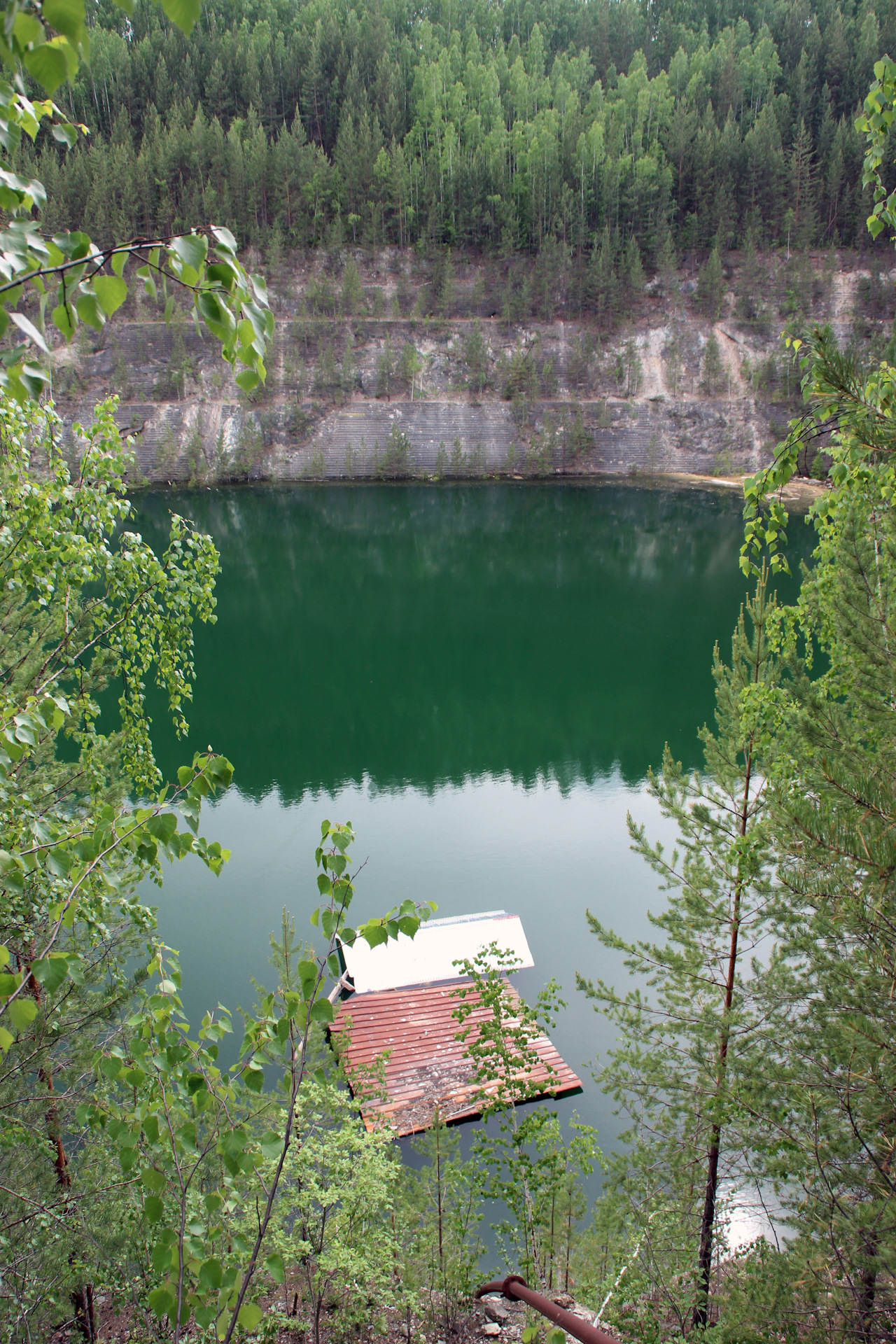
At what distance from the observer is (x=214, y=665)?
957 inches

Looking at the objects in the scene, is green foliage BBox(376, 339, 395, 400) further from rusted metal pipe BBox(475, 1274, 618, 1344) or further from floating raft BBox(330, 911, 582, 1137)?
rusted metal pipe BBox(475, 1274, 618, 1344)

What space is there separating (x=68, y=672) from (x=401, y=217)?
223 ft

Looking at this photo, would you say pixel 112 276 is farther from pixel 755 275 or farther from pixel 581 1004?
pixel 755 275

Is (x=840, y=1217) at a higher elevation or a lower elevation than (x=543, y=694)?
higher

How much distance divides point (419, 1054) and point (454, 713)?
41.6ft

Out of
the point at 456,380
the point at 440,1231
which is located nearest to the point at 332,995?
the point at 440,1231

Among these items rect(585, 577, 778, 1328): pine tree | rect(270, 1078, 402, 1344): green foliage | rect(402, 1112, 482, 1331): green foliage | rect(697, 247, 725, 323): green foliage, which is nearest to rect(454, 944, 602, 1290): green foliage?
rect(402, 1112, 482, 1331): green foliage

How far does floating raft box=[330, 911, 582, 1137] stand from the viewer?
28.9ft

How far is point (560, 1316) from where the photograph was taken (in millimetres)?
2430

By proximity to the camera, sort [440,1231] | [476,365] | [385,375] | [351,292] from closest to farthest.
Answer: [440,1231] → [385,375] → [476,365] → [351,292]

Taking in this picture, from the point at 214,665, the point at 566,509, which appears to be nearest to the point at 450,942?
the point at 214,665

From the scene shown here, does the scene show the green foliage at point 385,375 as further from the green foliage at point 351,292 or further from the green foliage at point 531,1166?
the green foliage at point 531,1166

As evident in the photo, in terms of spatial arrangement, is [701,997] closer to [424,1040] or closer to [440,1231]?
[440,1231]

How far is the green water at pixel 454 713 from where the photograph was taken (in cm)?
1334
